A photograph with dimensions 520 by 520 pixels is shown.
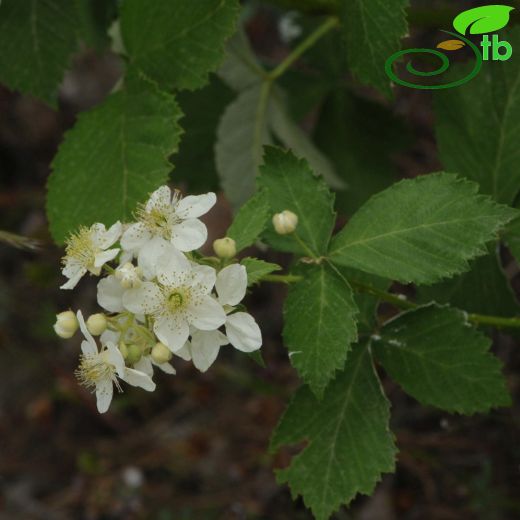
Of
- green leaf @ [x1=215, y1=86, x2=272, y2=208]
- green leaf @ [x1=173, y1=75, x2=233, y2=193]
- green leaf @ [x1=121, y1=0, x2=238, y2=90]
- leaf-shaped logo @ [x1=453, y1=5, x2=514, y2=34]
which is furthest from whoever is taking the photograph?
green leaf @ [x1=173, y1=75, x2=233, y2=193]

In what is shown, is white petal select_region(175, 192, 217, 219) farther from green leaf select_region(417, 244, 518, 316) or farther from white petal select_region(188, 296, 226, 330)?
green leaf select_region(417, 244, 518, 316)

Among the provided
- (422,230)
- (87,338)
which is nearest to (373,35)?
(422,230)

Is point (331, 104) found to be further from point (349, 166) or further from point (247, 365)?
point (247, 365)

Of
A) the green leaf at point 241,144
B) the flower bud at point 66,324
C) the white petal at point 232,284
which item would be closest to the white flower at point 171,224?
the white petal at point 232,284

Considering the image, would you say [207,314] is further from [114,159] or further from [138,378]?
[114,159]

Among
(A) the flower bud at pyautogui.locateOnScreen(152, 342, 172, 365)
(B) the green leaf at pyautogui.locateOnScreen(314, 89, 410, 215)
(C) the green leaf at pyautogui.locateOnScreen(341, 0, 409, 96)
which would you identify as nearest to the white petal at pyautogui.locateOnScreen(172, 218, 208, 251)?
(A) the flower bud at pyautogui.locateOnScreen(152, 342, 172, 365)

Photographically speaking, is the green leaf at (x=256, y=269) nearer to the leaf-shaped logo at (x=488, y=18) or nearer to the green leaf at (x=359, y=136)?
the leaf-shaped logo at (x=488, y=18)
